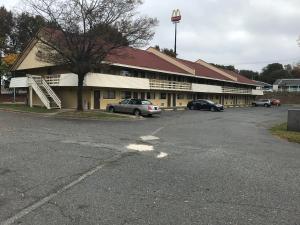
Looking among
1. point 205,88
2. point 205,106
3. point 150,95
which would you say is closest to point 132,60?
point 150,95

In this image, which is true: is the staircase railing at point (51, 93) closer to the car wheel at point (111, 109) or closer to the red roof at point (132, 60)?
the car wheel at point (111, 109)

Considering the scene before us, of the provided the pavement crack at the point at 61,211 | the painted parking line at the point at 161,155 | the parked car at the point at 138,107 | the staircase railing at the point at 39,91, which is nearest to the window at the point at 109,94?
the parked car at the point at 138,107

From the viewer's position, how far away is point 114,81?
3481cm

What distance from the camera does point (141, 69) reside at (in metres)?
39.8

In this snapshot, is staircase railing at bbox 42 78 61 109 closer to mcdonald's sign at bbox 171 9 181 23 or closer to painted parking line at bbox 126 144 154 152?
painted parking line at bbox 126 144 154 152

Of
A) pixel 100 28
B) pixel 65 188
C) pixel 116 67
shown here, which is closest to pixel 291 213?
pixel 65 188

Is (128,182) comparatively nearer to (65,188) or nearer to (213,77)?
(65,188)

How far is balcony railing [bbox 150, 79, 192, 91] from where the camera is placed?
42.0 metres

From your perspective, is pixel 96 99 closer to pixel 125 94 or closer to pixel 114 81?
pixel 114 81

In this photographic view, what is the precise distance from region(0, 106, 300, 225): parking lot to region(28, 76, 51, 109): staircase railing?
20.2m

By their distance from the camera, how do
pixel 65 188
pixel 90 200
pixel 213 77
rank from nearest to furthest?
pixel 90 200, pixel 65 188, pixel 213 77

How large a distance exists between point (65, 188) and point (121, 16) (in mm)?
23316

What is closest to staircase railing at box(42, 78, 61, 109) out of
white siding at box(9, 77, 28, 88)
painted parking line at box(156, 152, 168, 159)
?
white siding at box(9, 77, 28, 88)

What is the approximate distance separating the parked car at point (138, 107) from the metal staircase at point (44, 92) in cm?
594
